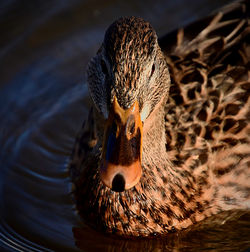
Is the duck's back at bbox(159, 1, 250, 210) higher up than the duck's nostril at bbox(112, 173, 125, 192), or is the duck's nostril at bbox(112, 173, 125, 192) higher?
the duck's nostril at bbox(112, 173, 125, 192)

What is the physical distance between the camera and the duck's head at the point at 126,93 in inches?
163

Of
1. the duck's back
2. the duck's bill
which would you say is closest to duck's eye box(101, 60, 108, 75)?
the duck's bill

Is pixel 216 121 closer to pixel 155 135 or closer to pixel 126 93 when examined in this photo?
pixel 155 135

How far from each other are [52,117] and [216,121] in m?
2.24

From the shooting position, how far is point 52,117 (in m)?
6.74

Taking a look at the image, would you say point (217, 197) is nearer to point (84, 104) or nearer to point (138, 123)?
point (138, 123)

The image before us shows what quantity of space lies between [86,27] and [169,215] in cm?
353

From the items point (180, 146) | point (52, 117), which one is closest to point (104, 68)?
point (180, 146)

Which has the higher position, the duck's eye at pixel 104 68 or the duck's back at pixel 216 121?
the duck's eye at pixel 104 68

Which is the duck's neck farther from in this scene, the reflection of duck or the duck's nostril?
the duck's nostril

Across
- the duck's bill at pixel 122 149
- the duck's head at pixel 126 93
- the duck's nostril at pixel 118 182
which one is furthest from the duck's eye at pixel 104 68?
the duck's nostril at pixel 118 182

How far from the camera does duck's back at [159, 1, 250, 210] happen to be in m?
5.14

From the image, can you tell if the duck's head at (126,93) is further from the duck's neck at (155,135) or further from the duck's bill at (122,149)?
the duck's neck at (155,135)

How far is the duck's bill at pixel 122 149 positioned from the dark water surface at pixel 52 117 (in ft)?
3.66
